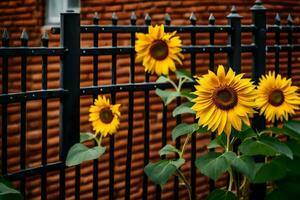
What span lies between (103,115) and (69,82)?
32 cm

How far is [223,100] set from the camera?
3174 millimetres

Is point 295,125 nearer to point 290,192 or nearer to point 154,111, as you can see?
point 290,192

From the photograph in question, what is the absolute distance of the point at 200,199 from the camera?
6.50m

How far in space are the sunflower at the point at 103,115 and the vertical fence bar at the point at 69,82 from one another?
0.74 feet

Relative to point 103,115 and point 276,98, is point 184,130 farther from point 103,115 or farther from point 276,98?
point 276,98

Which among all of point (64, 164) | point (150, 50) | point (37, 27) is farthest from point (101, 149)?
point (37, 27)

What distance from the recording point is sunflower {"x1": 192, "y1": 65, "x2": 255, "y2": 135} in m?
3.16

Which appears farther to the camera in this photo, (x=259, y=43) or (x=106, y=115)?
(x=259, y=43)

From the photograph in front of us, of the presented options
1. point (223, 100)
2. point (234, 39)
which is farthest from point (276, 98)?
point (234, 39)

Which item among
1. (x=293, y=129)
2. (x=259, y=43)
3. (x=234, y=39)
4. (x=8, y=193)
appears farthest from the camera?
(x=259, y=43)

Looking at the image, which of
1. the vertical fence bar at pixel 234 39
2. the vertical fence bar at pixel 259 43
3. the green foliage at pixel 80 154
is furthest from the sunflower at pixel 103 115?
the vertical fence bar at pixel 259 43

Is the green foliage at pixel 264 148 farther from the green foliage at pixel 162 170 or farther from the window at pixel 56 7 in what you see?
the window at pixel 56 7

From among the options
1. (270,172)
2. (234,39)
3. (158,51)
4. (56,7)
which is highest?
(56,7)

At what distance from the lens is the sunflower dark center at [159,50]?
12.2 feet
